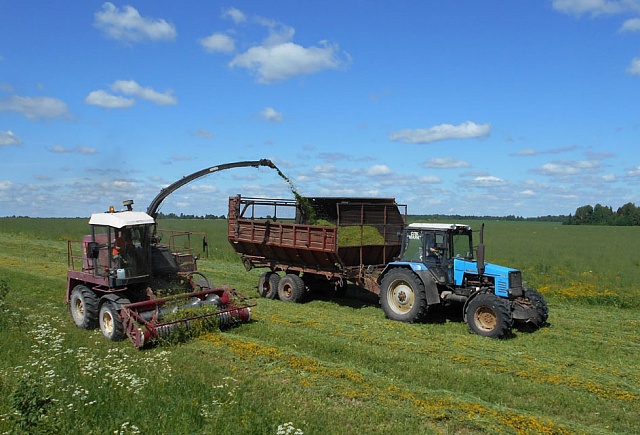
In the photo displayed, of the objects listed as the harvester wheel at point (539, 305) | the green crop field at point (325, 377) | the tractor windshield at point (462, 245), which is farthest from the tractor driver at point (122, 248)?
the harvester wheel at point (539, 305)

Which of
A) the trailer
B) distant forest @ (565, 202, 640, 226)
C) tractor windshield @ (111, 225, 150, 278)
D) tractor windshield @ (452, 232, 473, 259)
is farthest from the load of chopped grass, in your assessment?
distant forest @ (565, 202, 640, 226)

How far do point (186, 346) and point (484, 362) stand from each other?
507 cm

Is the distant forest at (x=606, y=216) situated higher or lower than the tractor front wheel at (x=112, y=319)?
higher

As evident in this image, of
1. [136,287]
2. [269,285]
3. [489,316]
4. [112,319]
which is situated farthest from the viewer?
[269,285]

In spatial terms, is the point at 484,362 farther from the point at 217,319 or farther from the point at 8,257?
the point at 8,257

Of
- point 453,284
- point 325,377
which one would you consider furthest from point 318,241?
point 325,377

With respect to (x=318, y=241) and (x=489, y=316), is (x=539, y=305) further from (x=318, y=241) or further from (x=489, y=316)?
(x=318, y=241)

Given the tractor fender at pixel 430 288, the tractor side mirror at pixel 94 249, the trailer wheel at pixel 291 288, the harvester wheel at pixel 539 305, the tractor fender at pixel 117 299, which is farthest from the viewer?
the trailer wheel at pixel 291 288

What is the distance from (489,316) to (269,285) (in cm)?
672

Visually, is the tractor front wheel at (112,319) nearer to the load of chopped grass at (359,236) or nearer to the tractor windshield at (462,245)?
the load of chopped grass at (359,236)

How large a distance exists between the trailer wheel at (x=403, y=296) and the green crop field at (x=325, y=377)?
17.9 inches

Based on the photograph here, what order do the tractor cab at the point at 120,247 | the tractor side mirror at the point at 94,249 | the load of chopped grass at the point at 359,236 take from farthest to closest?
1. the load of chopped grass at the point at 359,236
2. the tractor cab at the point at 120,247
3. the tractor side mirror at the point at 94,249

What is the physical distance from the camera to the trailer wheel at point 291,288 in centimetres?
1435

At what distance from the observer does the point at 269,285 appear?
15.3 m
